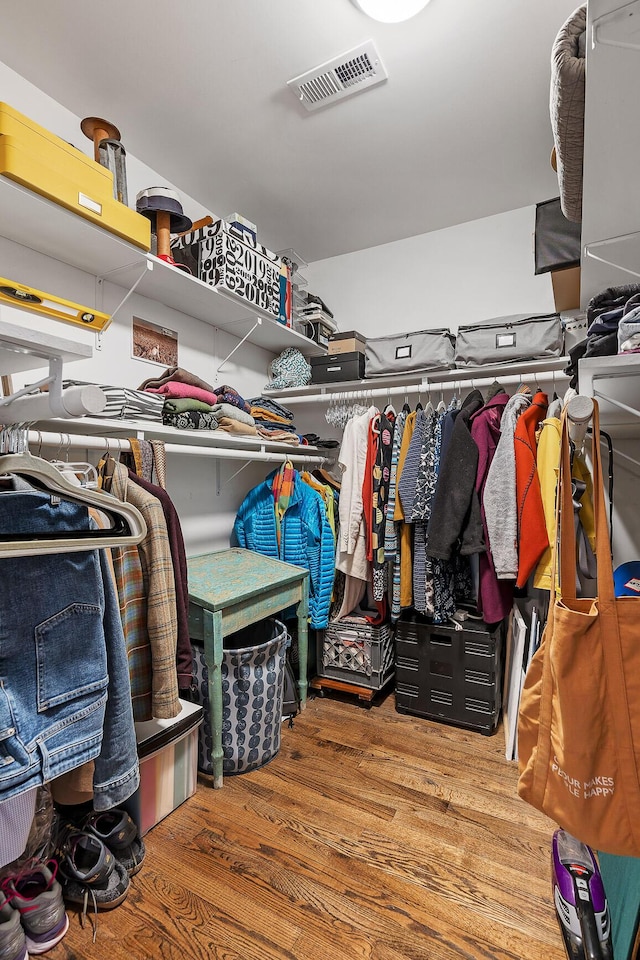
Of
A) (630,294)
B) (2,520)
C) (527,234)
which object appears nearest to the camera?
(2,520)

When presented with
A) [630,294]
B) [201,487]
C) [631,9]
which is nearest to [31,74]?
[201,487]

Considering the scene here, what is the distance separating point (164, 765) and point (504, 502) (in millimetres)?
1603

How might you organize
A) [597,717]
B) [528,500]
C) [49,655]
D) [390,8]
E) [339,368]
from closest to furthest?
[597,717]
[49,655]
[390,8]
[528,500]
[339,368]

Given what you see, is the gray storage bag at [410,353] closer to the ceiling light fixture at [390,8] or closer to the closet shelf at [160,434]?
the closet shelf at [160,434]

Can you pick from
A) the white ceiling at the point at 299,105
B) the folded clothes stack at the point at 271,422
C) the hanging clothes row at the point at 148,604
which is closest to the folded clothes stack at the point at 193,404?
the folded clothes stack at the point at 271,422

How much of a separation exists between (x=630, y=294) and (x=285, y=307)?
1.90 meters

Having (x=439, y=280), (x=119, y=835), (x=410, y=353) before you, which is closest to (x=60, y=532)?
(x=119, y=835)

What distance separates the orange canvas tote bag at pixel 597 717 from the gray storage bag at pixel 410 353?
5.62 ft

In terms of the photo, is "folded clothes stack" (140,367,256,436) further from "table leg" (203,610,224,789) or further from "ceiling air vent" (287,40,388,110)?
"ceiling air vent" (287,40,388,110)

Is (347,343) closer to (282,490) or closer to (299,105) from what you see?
(282,490)

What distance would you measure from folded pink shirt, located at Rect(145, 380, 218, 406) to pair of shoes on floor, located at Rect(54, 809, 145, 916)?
4.78ft

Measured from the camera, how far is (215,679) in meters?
1.72

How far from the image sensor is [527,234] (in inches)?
100

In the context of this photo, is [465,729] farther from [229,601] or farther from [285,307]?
[285,307]
